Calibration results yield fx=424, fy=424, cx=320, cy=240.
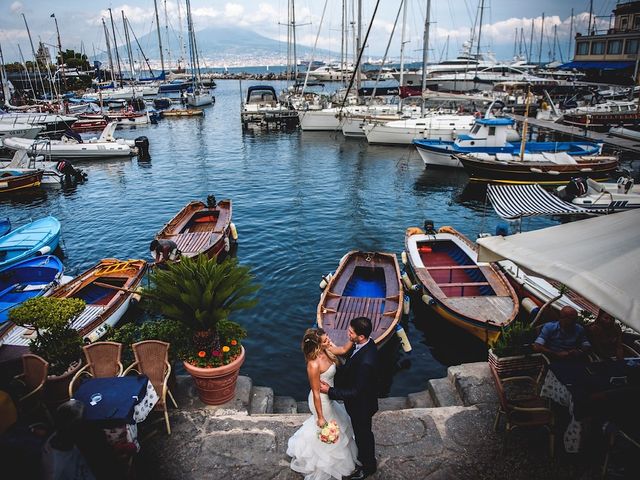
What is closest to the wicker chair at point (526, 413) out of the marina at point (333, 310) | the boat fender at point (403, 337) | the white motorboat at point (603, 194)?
the marina at point (333, 310)

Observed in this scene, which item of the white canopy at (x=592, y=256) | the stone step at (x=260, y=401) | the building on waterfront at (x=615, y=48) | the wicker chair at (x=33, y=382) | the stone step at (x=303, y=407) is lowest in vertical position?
the stone step at (x=303, y=407)

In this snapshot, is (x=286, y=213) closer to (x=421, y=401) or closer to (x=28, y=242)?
(x=28, y=242)

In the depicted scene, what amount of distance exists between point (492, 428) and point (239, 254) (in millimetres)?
13823

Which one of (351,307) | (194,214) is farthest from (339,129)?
(351,307)

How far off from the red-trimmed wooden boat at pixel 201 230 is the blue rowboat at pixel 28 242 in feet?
14.4

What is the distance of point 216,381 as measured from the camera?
6648mm

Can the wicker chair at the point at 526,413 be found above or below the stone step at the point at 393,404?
above

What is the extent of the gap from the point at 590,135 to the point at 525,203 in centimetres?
3338

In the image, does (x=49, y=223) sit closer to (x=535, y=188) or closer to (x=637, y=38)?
(x=535, y=188)

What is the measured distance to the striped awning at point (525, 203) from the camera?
38.8 ft

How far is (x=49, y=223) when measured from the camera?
704 inches

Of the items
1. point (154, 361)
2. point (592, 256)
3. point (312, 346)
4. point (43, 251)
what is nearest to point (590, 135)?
point (592, 256)

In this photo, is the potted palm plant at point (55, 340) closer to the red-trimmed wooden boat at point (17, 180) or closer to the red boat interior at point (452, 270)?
the red boat interior at point (452, 270)

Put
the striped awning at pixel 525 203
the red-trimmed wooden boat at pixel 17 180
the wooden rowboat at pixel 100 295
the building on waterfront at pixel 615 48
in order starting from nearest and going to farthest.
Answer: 1. the wooden rowboat at pixel 100 295
2. the striped awning at pixel 525 203
3. the red-trimmed wooden boat at pixel 17 180
4. the building on waterfront at pixel 615 48
